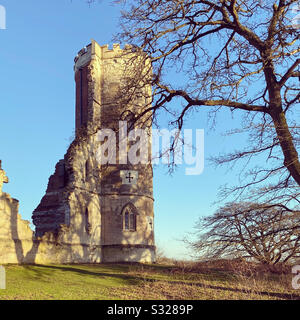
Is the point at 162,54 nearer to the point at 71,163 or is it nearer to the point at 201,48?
the point at 201,48

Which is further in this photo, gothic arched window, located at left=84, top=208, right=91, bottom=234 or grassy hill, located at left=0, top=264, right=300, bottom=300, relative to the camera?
gothic arched window, located at left=84, top=208, right=91, bottom=234

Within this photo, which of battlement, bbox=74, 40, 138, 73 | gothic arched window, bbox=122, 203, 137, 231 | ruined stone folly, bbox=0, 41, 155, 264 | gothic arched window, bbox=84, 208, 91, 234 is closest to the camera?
ruined stone folly, bbox=0, 41, 155, 264

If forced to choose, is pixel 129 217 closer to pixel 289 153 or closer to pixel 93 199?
pixel 93 199

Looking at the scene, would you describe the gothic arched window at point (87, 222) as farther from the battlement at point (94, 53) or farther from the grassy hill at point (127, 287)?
the battlement at point (94, 53)

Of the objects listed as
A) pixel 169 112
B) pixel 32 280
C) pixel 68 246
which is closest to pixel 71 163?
pixel 68 246

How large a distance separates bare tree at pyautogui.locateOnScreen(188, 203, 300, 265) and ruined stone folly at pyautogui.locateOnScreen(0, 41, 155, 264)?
9825 millimetres

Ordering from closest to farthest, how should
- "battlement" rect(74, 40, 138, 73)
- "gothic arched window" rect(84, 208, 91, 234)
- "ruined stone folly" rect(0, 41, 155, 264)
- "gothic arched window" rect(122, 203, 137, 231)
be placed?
1. "ruined stone folly" rect(0, 41, 155, 264)
2. "gothic arched window" rect(84, 208, 91, 234)
3. "gothic arched window" rect(122, 203, 137, 231)
4. "battlement" rect(74, 40, 138, 73)

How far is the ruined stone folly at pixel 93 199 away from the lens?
19.3 metres

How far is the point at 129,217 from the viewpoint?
24125 millimetres

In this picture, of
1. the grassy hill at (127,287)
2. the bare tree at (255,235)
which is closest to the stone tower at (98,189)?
the grassy hill at (127,287)

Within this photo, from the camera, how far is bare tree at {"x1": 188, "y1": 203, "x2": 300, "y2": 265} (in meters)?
8.05

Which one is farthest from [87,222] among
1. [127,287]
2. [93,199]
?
[127,287]

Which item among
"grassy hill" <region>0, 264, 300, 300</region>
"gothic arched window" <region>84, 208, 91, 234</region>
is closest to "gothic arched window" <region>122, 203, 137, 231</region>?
"gothic arched window" <region>84, 208, 91, 234</region>

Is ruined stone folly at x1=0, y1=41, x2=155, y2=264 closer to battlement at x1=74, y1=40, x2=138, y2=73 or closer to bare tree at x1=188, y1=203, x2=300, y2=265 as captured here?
battlement at x1=74, y1=40, x2=138, y2=73
